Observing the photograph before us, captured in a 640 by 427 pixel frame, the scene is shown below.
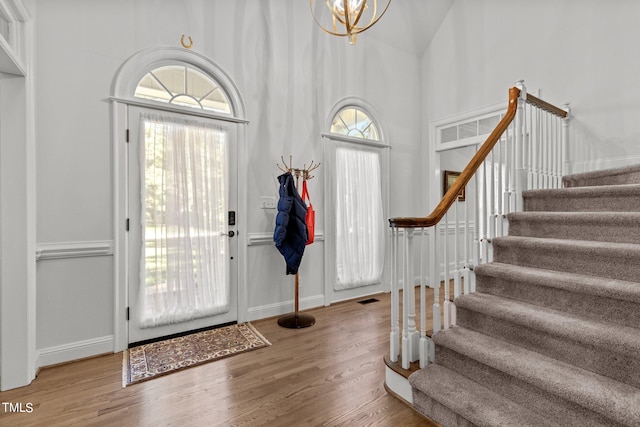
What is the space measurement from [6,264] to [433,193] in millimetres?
4666

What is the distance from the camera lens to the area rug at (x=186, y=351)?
7.57 feet

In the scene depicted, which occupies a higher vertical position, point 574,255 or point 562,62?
point 562,62

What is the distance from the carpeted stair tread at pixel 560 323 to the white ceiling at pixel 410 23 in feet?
12.2

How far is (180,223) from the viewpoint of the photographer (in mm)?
2914

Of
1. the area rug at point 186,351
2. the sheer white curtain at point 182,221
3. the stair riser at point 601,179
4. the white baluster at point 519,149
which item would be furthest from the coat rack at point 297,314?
the stair riser at point 601,179

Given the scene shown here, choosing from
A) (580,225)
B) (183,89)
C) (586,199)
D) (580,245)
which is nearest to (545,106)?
(586,199)

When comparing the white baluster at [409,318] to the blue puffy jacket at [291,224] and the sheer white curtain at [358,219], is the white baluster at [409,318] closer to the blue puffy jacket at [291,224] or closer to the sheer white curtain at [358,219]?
the blue puffy jacket at [291,224]

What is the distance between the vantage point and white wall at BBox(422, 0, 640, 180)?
10.2 ft

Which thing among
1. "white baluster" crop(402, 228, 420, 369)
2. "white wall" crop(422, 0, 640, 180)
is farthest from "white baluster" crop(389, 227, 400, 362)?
"white wall" crop(422, 0, 640, 180)

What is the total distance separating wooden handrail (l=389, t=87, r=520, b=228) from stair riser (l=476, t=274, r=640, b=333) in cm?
60

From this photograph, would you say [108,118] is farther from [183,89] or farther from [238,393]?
[238,393]

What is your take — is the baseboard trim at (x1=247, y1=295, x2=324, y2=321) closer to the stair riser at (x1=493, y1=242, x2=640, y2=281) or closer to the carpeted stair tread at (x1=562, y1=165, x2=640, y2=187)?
the stair riser at (x1=493, y1=242, x2=640, y2=281)

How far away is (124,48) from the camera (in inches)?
107

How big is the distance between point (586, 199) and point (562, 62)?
2070mm
